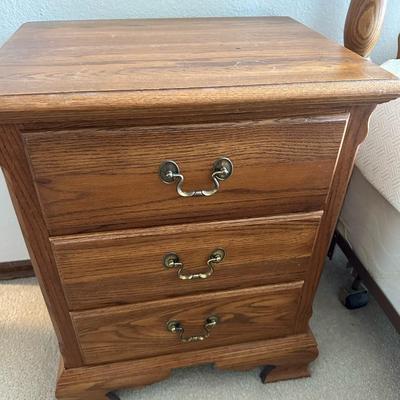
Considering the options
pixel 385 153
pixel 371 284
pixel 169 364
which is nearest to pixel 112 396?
pixel 169 364

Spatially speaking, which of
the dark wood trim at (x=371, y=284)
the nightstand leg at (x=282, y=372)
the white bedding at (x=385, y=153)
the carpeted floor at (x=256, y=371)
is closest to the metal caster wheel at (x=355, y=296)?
the carpeted floor at (x=256, y=371)

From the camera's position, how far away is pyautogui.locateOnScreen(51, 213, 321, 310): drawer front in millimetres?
616

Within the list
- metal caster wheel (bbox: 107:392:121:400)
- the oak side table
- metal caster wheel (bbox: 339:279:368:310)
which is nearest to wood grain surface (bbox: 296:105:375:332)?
the oak side table

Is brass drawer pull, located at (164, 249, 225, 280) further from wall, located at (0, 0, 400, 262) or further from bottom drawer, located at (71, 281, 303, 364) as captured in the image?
wall, located at (0, 0, 400, 262)

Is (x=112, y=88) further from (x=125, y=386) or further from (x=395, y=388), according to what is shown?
(x=395, y=388)

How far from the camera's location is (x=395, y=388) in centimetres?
94

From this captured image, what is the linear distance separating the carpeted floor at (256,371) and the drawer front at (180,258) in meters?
0.35

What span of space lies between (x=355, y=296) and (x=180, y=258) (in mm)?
672

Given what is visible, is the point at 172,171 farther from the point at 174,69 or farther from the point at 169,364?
the point at 169,364

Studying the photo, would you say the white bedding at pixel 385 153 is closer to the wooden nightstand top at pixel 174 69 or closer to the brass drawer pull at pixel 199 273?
the wooden nightstand top at pixel 174 69

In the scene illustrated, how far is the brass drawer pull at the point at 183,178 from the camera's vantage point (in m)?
0.55

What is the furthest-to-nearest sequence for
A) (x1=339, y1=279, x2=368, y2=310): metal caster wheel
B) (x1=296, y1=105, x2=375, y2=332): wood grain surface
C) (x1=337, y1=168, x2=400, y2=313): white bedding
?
(x1=339, y1=279, x2=368, y2=310): metal caster wheel, (x1=337, y1=168, x2=400, y2=313): white bedding, (x1=296, y1=105, x2=375, y2=332): wood grain surface

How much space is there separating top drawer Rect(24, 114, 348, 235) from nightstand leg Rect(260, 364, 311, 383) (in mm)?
486

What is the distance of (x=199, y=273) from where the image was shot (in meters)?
0.69
